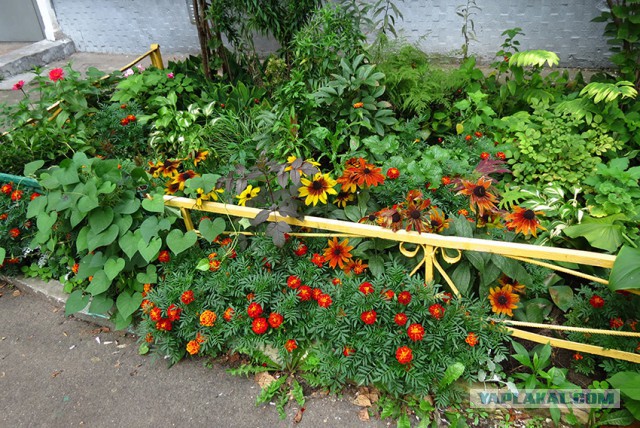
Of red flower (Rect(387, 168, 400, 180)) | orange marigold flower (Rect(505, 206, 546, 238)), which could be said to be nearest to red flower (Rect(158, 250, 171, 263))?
red flower (Rect(387, 168, 400, 180))

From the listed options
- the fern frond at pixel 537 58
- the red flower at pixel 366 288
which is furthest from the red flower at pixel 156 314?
the fern frond at pixel 537 58

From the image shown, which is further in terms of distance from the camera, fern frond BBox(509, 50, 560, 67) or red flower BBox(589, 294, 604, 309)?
fern frond BBox(509, 50, 560, 67)

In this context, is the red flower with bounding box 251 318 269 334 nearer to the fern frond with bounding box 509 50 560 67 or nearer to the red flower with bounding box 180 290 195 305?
the red flower with bounding box 180 290 195 305

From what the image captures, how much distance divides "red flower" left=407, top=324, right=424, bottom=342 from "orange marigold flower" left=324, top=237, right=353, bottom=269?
0.51m

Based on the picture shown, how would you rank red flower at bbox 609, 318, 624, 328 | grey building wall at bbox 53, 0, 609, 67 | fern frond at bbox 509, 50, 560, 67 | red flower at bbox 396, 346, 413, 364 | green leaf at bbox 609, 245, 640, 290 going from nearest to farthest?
green leaf at bbox 609, 245, 640, 290, red flower at bbox 396, 346, 413, 364, red flower at bbox 609, 318, 624, 328, fern frond at bbox 509, 50, 560, 67, grey building wall at bbox 53, 0, 609, 67

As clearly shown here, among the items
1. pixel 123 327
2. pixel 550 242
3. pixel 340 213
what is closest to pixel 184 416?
pixel 123 327

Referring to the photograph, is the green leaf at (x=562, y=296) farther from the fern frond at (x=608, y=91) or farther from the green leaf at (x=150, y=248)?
the green leaf at (x=150, y=248)

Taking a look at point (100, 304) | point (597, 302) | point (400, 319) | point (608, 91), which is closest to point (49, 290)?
point (100, 304)

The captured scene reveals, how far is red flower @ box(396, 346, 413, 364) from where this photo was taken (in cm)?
205

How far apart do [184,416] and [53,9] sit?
7425 millimetres

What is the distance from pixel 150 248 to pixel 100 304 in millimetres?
534

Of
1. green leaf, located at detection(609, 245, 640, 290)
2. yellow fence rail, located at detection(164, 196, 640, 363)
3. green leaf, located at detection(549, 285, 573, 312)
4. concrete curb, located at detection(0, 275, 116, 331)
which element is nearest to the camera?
green leaf, located at detection(609, 245, 640, 290)

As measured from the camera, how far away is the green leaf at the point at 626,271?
1.82 metres

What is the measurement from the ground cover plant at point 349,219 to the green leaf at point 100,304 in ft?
0.04
